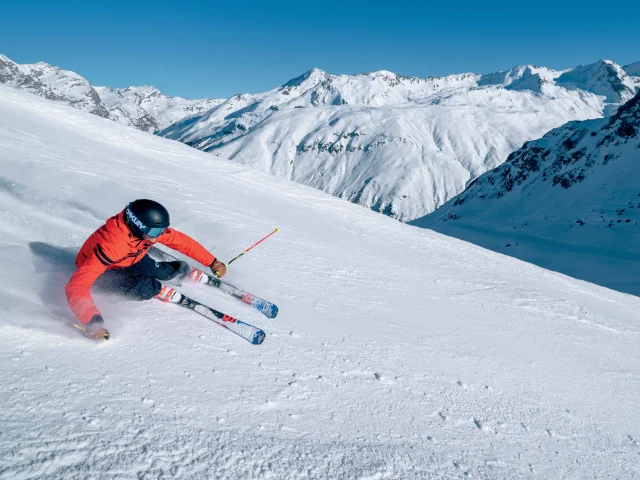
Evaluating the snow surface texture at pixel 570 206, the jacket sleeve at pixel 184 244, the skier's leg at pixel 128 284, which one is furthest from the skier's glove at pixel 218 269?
the snow surface texture at pixel 570 206

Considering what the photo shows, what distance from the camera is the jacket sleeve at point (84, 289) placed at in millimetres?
4277

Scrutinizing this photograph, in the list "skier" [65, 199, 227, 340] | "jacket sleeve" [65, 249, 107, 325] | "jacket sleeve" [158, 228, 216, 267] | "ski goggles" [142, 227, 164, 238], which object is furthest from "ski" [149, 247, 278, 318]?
"jacket sleeve" [65, 249, 107, 325]

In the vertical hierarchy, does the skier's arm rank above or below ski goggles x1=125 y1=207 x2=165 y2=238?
below

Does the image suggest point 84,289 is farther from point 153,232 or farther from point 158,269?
point 158,269

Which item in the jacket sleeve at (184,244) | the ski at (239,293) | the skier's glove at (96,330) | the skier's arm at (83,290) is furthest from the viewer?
the jacket sleeve at (184,244)

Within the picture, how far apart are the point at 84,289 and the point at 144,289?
2.35 ft

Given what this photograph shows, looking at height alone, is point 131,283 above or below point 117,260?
below

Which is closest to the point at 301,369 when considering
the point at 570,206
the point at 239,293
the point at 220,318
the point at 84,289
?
the point at 220,318

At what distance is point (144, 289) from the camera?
5129 millimetres

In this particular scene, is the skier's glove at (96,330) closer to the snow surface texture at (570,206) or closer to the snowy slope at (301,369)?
the snowy slope at (301,369)

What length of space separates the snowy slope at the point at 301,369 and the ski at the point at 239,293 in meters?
0.16

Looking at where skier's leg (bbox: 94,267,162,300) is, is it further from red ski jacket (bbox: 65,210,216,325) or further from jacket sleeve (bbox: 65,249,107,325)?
jacket sleeve (bbox: 65,249,107,325)

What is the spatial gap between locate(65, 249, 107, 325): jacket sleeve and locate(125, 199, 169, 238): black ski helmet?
554 millimetres

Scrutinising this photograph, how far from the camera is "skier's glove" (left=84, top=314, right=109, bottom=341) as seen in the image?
4125 millimetres
